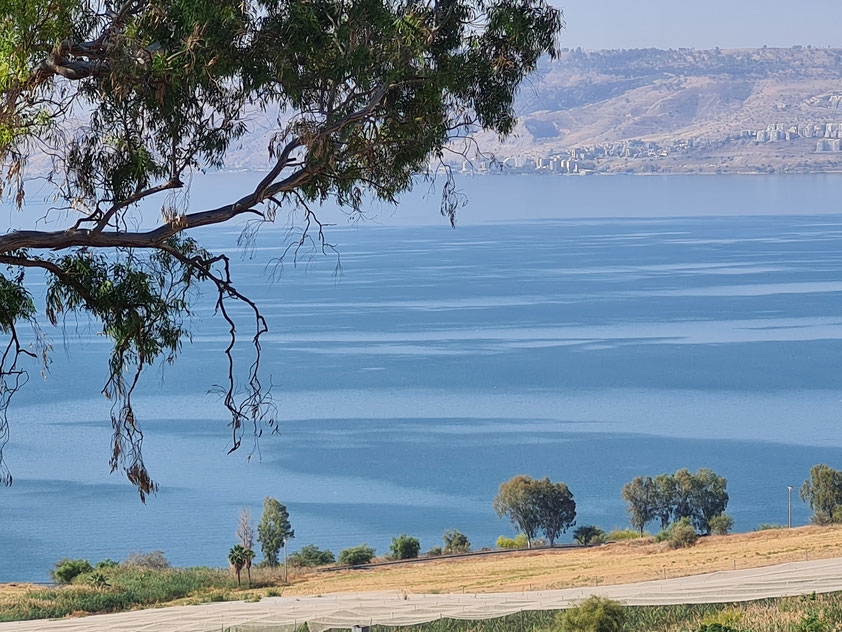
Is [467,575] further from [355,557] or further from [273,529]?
[273,529]

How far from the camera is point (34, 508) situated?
41.3 metres

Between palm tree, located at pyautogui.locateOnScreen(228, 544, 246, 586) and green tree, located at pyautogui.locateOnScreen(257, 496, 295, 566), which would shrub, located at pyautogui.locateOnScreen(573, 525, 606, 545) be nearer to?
green tree, located at pyautogui.locateOnScreen(257, 496, 295, 566)

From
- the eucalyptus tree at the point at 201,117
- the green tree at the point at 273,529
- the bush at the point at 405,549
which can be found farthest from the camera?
the green tree at the point at 273,529

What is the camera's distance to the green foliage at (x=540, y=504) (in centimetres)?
3541

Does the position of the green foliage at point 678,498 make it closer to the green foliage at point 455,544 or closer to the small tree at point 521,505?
the small tree at point 521,505

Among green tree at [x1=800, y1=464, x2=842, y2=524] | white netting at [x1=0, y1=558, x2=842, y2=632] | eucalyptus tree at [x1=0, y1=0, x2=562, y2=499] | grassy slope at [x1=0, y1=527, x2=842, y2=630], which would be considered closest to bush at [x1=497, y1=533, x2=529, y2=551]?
grassy slope at [x1=0, y1=527, x2=842, y2=630]

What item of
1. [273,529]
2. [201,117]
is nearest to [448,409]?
[273,529]

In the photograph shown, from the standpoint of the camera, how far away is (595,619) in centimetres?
859

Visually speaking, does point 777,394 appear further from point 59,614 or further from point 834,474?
point 59,614

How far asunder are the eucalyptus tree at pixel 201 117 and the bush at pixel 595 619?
319 cm

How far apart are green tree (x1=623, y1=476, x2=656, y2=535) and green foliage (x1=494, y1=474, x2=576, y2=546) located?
1.99m

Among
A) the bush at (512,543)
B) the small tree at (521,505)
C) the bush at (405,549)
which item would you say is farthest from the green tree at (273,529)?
the small tree at (521,505)

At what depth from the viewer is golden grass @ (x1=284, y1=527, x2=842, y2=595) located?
731 inches

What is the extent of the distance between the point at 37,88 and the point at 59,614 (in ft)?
48.8
